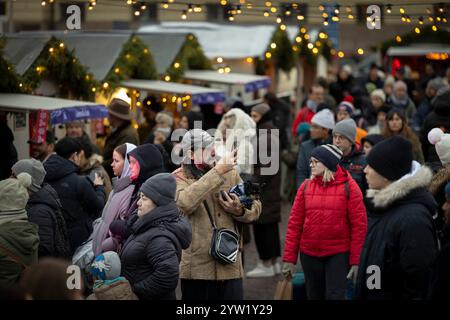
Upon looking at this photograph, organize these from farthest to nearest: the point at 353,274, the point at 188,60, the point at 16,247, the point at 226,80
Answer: the point at 188,60
the point at 226,80
the point at 353,274
the point at 16,247

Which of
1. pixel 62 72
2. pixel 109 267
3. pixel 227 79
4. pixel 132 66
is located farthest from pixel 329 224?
pixel 227 79

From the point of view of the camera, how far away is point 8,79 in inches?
491

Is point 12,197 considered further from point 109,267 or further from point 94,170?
point 94,170

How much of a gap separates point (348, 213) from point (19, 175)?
9.09 feet

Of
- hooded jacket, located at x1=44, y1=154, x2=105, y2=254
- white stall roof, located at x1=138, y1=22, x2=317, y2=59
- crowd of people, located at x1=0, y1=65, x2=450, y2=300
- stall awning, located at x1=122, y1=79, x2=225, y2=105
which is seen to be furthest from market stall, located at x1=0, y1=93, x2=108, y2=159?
white stall roof, located at x1=138, y1=22, x2=317, y2=59

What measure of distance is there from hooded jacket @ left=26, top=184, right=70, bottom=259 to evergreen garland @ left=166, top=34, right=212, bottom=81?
31.4ft

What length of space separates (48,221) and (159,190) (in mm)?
1552

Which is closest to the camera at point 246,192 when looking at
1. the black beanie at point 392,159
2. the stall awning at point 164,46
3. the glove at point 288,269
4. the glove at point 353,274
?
the glove at point 288,269

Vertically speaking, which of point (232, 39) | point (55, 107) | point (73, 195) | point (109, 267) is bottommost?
point (109, 267)

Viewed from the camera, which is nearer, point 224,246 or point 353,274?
point 224,246

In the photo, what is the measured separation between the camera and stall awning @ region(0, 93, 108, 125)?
38.3 ft

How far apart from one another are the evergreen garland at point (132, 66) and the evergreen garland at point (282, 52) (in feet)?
20.1
